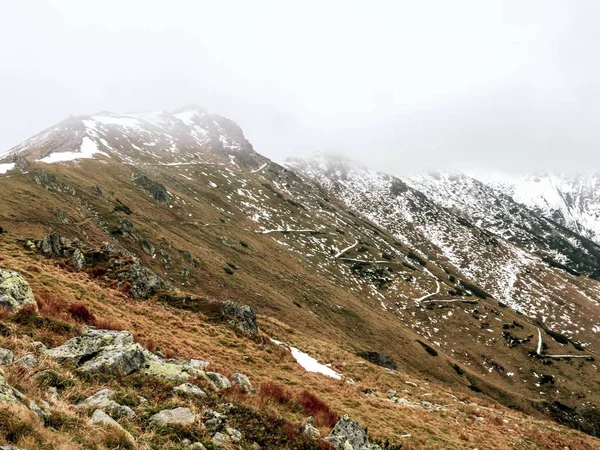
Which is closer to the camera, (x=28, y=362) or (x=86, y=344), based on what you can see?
(x=28, y=362)

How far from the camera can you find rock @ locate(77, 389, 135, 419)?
27.2 ft

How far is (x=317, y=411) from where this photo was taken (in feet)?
46.9

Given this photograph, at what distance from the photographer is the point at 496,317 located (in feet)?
282

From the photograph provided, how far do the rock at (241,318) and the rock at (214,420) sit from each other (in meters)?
17.3

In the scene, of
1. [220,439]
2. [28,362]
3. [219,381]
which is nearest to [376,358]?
[219,381]

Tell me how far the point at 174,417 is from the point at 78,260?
24063mm

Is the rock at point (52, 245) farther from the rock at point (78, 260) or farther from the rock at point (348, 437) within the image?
the rock at point (348, 437)

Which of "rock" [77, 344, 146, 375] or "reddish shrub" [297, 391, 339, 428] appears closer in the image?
"rock" [77, 344, 146, 375]

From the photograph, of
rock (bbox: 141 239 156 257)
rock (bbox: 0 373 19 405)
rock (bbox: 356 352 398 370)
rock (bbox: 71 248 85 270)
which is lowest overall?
rock (bbox: 356 352 398 370)

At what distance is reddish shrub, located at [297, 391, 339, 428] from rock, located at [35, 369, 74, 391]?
8.15m

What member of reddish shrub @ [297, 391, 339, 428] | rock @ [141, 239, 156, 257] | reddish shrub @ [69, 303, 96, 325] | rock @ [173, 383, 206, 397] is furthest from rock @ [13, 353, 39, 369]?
rock @ [141, 239, 156, 257]

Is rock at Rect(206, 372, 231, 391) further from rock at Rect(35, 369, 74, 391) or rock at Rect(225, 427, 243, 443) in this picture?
rock at Rect(35, 369, 74, 391)

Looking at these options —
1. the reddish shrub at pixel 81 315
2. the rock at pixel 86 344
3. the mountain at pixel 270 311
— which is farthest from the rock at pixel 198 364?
the reddish shrub at pixel 81 315

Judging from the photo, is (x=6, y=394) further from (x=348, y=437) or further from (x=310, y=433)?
(x=348, y=437)
